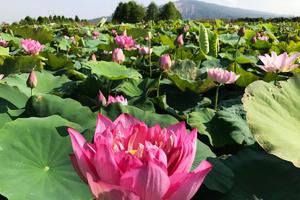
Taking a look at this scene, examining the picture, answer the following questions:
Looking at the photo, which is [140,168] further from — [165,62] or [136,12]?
[136,12]

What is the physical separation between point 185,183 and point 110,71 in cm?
154

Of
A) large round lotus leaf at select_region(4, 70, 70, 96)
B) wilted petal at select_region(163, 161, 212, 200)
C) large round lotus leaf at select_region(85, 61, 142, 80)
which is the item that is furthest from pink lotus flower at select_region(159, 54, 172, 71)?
wilted petal at select_region(163, 161, 212, 200)

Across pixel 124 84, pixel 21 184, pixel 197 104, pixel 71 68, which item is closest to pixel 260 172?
pixel 21 184

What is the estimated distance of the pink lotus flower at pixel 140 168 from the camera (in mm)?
626

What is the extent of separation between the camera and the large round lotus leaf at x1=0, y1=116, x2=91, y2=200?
101cm

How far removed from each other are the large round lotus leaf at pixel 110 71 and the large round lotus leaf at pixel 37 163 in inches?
30.0

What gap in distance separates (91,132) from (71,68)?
1344 mm

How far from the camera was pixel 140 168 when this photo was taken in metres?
0.62

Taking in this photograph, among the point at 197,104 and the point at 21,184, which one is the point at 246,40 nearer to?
the point at 197,104

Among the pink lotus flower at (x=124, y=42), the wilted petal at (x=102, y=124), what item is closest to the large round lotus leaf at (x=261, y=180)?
the wilted petal at (x=102, y=124)

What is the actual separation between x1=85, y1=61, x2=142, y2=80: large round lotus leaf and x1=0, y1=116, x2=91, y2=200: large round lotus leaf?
763 millimetres

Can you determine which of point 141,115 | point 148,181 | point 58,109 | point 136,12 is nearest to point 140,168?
point 148,181

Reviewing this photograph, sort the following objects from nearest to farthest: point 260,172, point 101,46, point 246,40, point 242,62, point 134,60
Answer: point 260,172
point 242,62
point 134,60
point 101,46
point 246,40

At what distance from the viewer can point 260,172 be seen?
1153 mm
